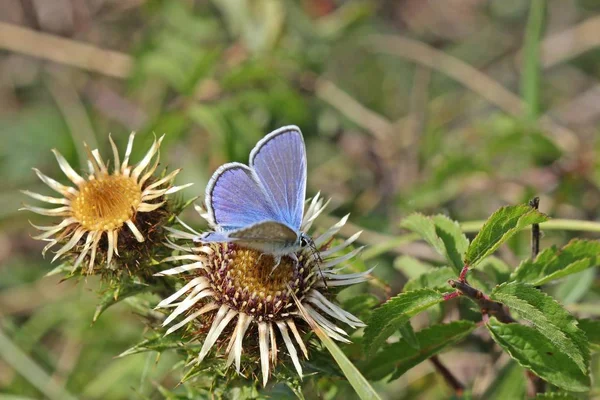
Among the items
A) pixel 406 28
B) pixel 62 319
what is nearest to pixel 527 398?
pixel 62 319

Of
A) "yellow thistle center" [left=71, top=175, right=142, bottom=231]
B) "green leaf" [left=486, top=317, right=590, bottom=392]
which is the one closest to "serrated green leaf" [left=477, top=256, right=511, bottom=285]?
"green leaf" [left=486, top=317, right=590, bottom=392]

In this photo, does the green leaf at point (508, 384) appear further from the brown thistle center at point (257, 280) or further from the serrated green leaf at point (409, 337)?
the brown thistle center at point (257, 280)

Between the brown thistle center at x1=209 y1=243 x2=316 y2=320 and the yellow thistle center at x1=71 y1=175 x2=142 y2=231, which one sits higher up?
the yellow thistle center at x1=71 y1=175 x2=142 y2=231

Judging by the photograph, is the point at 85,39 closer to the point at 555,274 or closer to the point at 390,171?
the point at 390,171

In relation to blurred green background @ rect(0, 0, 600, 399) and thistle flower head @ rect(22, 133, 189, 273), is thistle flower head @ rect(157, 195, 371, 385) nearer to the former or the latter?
thistle flower head @ rect(22, 133, 189, 273)

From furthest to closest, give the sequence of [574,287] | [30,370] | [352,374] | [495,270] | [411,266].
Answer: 1. [30,370]
2. [574,287]
3. [411,266]
4. [495,270]
5. [352,374]

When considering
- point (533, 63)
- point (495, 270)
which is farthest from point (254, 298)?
point (533, 63)

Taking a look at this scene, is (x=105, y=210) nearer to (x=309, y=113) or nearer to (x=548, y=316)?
(x=548, y=316)

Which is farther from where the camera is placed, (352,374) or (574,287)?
(574,287)
